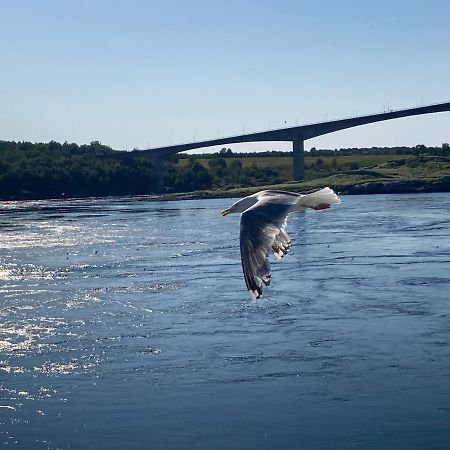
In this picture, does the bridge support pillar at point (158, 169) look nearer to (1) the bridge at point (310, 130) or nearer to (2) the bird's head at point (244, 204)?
(1) the bridge at point (310, 130)

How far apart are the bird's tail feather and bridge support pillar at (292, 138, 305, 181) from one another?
71.7 m

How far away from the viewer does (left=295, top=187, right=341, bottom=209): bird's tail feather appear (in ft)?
28.6

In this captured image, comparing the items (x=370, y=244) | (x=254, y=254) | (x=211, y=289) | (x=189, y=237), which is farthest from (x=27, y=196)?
(x=254, y=254)

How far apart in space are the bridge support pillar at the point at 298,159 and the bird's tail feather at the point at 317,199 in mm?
71702

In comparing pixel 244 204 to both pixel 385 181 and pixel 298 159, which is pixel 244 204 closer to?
pixel 385 181

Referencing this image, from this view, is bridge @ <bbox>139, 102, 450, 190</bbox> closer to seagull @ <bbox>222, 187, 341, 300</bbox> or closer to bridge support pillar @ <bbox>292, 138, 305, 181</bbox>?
bridge support pillar @ <bbox>292, 138, 305, 181</bbox>

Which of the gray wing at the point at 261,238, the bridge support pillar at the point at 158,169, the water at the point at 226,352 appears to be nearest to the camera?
the gray wing at the point at 261,238

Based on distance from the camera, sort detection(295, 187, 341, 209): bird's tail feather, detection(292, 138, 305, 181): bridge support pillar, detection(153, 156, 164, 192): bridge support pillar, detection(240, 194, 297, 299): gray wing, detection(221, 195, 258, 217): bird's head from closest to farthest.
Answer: detection(240, 194, 297, 299): gray wing → detection(295, 187, 341, 209): bird's tail feather → detection(221, 195, 258, 217): bird's head → detection(292, 138, 305, 181): bridge support pillar → detection(153, 156, 164, 192): bridge support pillar

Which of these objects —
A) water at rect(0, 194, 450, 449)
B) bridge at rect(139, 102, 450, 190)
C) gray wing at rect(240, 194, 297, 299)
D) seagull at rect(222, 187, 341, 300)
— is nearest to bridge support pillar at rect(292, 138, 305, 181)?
bridge at rect(139, 102, 450, 190)

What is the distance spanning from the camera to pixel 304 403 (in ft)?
46.9

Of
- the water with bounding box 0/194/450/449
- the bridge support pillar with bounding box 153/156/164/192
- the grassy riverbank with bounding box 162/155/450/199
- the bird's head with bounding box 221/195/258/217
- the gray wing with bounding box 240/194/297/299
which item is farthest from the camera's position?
the bridge support pillar with bounding box 153/156/164/192

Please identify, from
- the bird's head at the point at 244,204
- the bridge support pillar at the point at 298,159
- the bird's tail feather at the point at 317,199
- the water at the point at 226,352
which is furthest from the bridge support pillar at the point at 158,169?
the bird's tail feather at the point at 317,199

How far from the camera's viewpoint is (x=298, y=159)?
265ft

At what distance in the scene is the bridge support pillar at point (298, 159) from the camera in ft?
265
